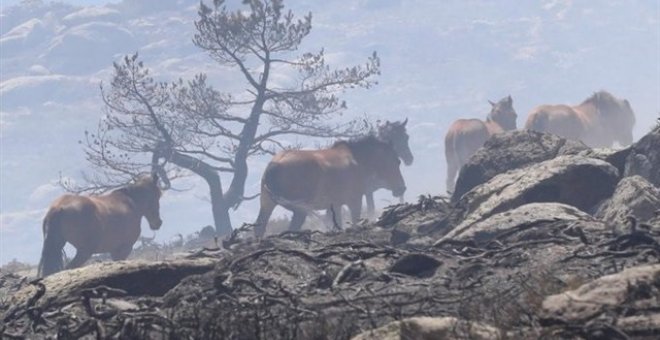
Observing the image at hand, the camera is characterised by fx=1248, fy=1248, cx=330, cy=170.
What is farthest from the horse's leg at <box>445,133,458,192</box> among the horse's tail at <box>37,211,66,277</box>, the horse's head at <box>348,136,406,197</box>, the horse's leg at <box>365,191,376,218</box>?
the horse's tail at <box>37,211,66,277</box>

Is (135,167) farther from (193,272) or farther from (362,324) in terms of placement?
(362,324)

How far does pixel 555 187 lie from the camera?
1316 centimetres

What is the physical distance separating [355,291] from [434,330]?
2.28m

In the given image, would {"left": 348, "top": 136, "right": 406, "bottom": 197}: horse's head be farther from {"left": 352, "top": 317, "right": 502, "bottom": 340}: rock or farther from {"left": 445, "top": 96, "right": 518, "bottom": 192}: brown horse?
{"left": 352, "top": 317, "right": 502, "bottom": 340}: rock

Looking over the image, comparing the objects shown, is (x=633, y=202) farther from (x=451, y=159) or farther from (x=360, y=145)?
(x=451, y=159)

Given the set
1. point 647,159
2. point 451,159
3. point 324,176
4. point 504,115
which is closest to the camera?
point 647,159

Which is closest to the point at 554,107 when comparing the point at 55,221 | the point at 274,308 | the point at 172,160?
the point at 172,160

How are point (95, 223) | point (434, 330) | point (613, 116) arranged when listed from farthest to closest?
point (613, 116) < point (95, 223) < point (434, 330)

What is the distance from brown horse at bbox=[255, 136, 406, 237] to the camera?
2425 cm

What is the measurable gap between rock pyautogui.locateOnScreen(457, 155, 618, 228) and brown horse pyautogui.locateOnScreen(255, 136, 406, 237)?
9889 mm

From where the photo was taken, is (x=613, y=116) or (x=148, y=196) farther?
(x=613, y=116)

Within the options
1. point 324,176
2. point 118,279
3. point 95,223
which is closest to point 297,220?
point 324,176

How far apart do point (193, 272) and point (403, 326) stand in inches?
188

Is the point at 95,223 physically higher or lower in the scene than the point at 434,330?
higher
